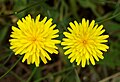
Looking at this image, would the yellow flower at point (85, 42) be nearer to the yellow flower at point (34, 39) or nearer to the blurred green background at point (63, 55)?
the yellow flower at point (34, 39)

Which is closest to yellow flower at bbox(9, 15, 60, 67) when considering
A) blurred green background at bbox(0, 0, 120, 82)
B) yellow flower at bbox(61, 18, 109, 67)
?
yellow flower at bbox(61, 18, 109, 67)

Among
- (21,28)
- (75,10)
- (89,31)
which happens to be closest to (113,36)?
(75,10)

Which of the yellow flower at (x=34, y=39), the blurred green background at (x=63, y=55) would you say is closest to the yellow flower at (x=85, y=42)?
the yellow flower at (x=34, y=39)

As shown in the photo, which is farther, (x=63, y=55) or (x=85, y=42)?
(x=63, y=55)

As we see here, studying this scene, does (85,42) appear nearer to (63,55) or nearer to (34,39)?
(34,39)

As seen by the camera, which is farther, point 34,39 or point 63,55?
point 63,55

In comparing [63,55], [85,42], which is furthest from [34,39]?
[63,55]

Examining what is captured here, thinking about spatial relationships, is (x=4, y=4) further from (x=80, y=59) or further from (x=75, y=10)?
(x=80, y=59)

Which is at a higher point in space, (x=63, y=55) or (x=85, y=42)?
(x=63, y=55)
